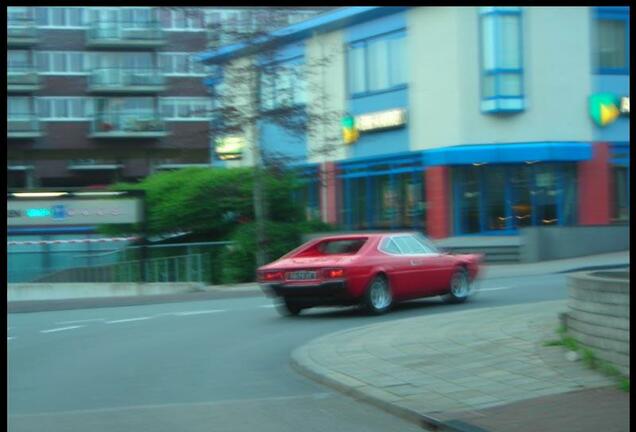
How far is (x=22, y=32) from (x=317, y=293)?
35.0m

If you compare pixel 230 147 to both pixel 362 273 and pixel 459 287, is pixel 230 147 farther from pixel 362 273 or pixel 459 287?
pixel 362 273

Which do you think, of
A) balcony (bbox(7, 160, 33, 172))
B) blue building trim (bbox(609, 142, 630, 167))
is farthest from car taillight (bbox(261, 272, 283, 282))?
balcony (bbox(7, 160, 33, 172))

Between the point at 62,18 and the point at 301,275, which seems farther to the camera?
the point at 62,18

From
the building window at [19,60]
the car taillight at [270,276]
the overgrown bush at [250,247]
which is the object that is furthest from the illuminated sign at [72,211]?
the car taillight at [270,276]

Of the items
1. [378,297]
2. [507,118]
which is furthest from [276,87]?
[378,297]

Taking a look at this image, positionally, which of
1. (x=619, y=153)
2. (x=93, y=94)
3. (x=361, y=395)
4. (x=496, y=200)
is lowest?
(x=361, y=395)

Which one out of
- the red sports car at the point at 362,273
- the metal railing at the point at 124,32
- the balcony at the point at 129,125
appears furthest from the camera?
the balcony at the point at 129,125

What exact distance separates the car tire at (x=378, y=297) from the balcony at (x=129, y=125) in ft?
125

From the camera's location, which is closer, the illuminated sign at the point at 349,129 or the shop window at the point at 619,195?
the shop window at the point at 619,195

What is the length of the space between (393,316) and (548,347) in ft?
18.7

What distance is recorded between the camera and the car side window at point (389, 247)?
17062mm

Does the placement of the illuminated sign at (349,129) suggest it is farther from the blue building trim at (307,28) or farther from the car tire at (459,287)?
the car tire at (459,287)

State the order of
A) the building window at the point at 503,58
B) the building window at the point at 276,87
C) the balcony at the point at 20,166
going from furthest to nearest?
1. the balcony at the point at 20,166
2. the building window at the point at 503,58
3. the building window at the point at 276,87

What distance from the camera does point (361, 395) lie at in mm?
9531
